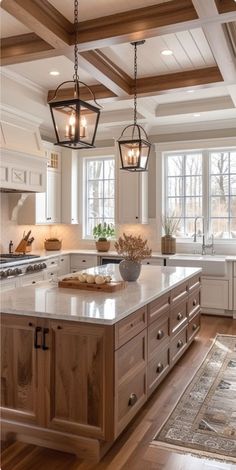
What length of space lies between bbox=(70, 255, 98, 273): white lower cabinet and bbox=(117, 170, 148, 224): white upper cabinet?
0.73 meters

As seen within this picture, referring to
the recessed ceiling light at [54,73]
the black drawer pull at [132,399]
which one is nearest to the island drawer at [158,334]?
the black drawer pull at [132,399]

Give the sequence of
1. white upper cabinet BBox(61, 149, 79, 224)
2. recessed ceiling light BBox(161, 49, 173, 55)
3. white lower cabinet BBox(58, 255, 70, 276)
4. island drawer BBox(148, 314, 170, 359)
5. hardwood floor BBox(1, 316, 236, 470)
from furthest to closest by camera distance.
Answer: white upper cabinet BBox(61, 149, 79, 224) → white lower cabinet BBox(58, 255, 70, 276) → recessed ceiling light BBox(161, 49, 173, 55) → island drawer BBox(148, 314, 170, 359) → hardwood floor BBox(1, 316, 236, 470)

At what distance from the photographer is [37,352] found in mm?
2494

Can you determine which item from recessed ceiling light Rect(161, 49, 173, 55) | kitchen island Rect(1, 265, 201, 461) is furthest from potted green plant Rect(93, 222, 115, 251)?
kitchen island Rect(1, 265, 201, 461)

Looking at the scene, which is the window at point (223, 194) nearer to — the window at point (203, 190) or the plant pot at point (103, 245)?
the window at point (203, 190)

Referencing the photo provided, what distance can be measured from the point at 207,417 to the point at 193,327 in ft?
5.11

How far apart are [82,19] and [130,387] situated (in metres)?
2.73

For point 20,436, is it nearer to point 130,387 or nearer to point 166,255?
point 130,387

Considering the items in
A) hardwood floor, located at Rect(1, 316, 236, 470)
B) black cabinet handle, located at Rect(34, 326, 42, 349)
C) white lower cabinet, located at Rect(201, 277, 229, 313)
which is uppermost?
black cabinet handle, located at Rect(34, 326, 42, 349)

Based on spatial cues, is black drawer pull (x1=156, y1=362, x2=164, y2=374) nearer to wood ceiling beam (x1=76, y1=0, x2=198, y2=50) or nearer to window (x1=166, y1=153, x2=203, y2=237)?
wood ceiling beam (x1=76, y1=0, x2=198, y2=50)

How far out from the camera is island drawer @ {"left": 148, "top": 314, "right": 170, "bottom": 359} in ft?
9.83

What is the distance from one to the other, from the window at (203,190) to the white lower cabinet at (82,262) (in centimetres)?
145

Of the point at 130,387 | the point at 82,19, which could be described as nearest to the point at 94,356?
the point at 130,387

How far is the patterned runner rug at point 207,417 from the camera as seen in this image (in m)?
2.53
